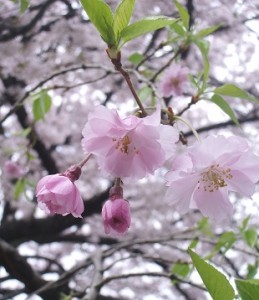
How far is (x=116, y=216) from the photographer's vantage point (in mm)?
767

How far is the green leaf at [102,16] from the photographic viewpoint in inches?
28.7

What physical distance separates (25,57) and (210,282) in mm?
4285

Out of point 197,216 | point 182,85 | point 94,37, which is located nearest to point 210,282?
point 182,85

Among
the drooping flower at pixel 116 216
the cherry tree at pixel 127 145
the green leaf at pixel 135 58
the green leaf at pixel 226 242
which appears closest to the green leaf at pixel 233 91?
the cherry tree at pixel 127 145

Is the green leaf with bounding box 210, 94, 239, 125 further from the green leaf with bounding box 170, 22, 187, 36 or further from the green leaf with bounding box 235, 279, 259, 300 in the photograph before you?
the green leaf with bounding box 235, 279, 259, 300

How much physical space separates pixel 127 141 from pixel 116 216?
0.50 feet

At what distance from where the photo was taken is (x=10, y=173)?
3195 millimetres

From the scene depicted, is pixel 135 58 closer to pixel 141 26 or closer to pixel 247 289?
pixel 141 26

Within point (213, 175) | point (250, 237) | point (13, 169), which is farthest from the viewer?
point (13, 169)

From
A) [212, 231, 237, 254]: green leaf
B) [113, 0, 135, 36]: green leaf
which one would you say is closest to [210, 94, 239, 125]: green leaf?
[113, 0, 135, 36]: green leaf

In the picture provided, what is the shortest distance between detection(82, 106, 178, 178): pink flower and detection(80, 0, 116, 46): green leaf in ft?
0.41

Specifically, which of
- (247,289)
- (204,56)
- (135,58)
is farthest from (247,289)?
(135,58)

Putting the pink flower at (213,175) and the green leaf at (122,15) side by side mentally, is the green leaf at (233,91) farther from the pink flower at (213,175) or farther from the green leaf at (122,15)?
the green leaf at (122,15)

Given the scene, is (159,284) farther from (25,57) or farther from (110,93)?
(25,57)
